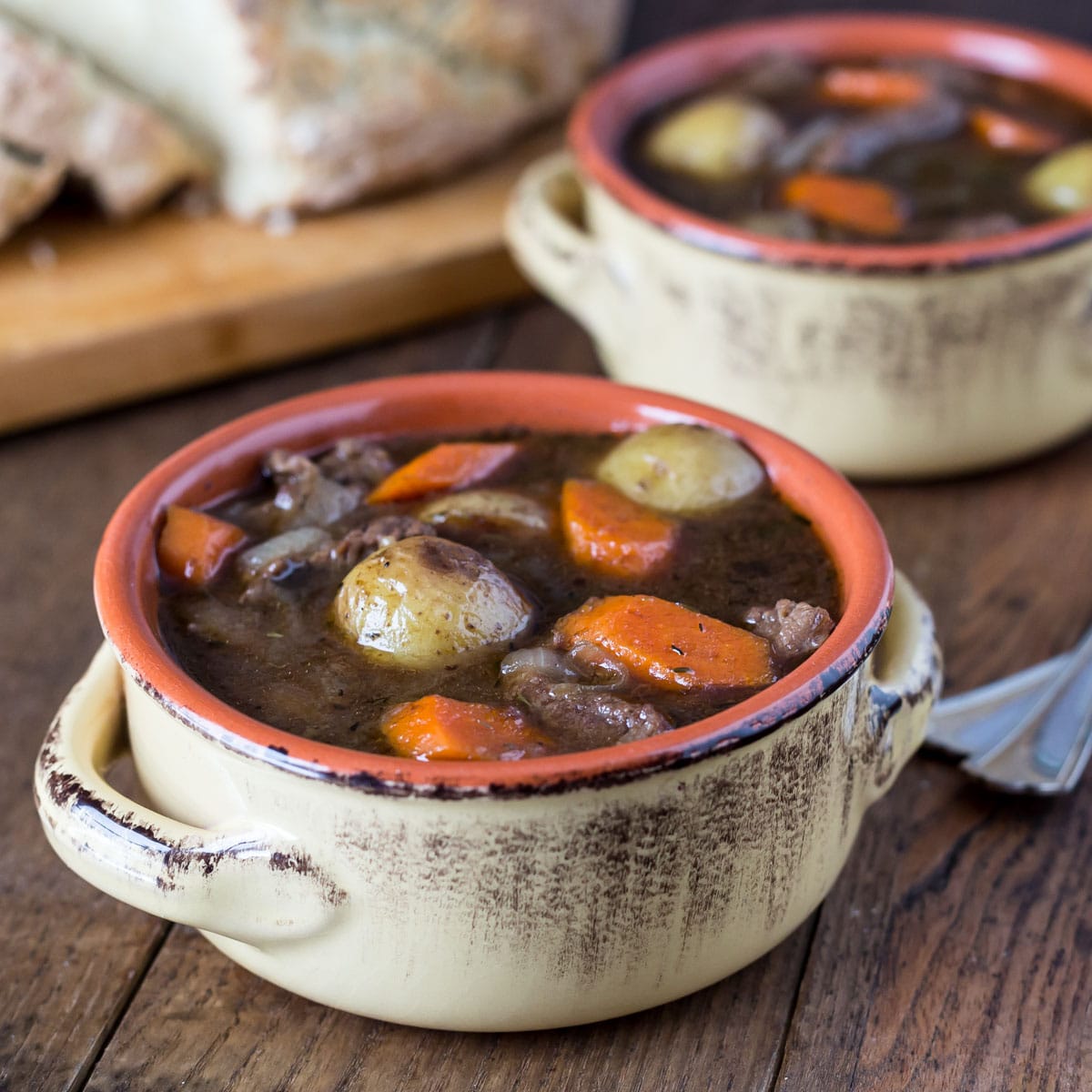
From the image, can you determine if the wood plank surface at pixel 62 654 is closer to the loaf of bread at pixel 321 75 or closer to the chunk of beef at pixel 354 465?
the loaf of bread at pixel 321 75

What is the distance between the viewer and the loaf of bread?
2.35m

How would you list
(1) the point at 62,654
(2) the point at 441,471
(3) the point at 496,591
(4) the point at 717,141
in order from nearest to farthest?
(3) the point at 496,591
(2) the point at 441,471
(1) the point at 62,654
(4) the point at 717,141

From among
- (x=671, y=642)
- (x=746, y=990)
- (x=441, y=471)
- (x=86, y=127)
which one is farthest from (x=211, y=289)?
(x=746, y=990)

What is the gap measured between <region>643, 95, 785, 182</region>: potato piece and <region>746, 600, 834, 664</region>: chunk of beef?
1085mm

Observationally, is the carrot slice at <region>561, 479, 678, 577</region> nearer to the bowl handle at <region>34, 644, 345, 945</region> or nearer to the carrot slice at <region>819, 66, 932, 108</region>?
the bowl handle at <region>34, 644, 345, 945</region>

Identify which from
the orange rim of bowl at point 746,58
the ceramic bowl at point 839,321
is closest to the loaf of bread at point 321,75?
the orange rim of bowl at point 746,58

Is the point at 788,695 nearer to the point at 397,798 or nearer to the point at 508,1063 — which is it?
the point at 397,798

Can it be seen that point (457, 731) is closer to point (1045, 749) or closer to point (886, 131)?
point (1045, 749)

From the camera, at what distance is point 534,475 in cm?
150

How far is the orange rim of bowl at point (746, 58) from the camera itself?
199cm

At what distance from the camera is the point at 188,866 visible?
1111 millimetres

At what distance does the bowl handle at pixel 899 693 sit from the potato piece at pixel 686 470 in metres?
0.19

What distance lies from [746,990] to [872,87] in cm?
156

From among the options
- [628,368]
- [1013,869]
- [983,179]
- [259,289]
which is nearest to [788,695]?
[1013,869]
